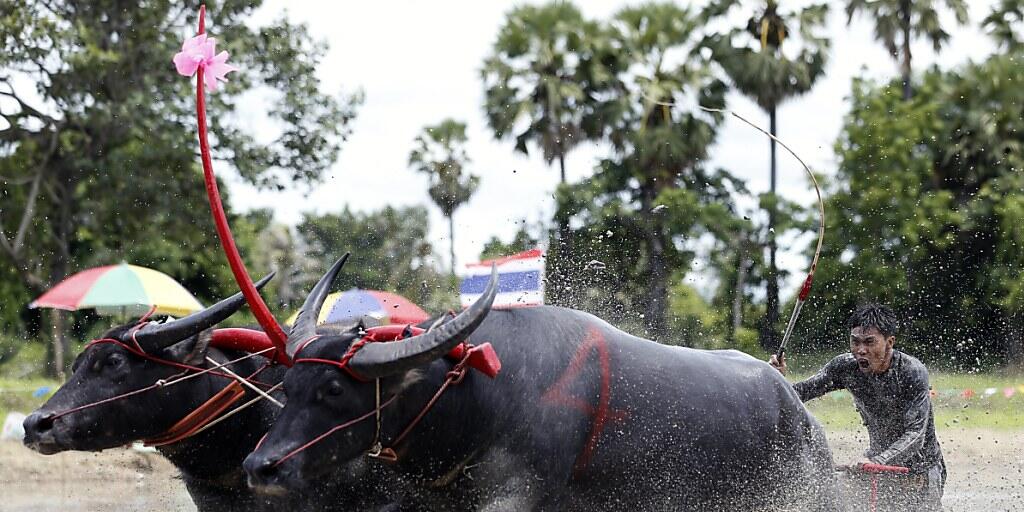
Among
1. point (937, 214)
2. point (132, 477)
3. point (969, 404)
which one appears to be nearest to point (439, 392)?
point (132, 477)

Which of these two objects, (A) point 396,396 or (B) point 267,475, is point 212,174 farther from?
(B) point 267,475

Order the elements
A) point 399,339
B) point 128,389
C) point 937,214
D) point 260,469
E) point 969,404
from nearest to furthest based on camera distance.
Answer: point 260,469, point 399,339, point 128,389, point 969,404, point 937,214

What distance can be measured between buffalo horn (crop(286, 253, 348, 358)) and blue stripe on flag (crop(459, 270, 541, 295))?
0.56 m

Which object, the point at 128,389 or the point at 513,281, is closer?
the point at 513,281

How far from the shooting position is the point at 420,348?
4.46m

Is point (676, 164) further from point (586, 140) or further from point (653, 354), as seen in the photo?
point (653, 354)

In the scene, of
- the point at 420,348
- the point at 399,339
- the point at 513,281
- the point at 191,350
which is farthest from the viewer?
the point at 191,350

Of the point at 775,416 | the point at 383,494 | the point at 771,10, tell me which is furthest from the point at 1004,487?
the point at 771,10

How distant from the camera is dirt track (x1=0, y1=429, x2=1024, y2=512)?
34.2 feet

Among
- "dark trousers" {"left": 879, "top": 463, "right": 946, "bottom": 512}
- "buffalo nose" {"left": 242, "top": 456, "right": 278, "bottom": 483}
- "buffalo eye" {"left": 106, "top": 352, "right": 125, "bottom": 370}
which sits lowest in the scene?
"dark trousers" {"left": 879, "top": 463, "right": 946, "bottom": 512}

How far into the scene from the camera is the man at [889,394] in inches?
249

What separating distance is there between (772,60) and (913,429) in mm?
18359

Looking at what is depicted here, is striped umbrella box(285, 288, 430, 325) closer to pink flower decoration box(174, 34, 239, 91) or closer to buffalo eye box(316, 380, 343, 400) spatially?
pink flower decoration box(174, 34, 239, 91)

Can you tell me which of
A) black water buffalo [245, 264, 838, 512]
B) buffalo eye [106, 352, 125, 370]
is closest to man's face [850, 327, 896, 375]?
black water buffalo [245, 264, 838, 512]
